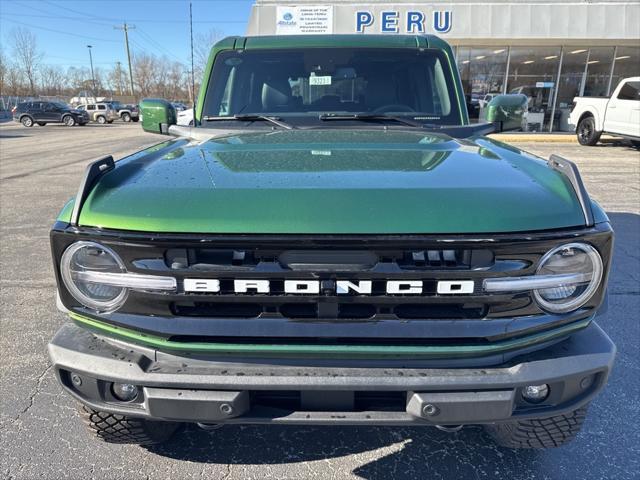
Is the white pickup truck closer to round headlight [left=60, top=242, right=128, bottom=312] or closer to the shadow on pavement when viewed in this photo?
the shadow on pavement

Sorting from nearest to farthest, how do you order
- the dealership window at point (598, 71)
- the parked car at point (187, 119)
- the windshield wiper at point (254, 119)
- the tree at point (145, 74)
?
the windshield wiper at point (254, 119)
the parked car at point (187, 119)
the dealership window at point (598, 71)
the tree at point (145, 74)

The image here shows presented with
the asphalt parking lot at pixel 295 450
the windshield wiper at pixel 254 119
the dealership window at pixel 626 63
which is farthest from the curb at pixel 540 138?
the asphalt parking lot at pixel 295 450

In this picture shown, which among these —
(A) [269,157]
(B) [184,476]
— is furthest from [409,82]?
(B) [184,476]

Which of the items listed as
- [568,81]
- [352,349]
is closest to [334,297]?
[352,349]

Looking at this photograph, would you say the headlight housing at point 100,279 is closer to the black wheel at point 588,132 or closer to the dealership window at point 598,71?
the black wheel at point 588,132

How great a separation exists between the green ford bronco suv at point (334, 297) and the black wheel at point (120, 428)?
31 cm

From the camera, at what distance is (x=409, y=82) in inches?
131

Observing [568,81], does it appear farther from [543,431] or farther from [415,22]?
[543,431]

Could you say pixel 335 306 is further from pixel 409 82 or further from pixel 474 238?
pixel 409 82

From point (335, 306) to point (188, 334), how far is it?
1.69 ft

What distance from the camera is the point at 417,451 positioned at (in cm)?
231

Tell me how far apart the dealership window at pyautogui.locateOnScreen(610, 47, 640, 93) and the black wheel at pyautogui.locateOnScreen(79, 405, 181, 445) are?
879 inches

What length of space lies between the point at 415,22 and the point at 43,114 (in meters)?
27.7

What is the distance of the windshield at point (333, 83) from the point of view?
10.7 ft
